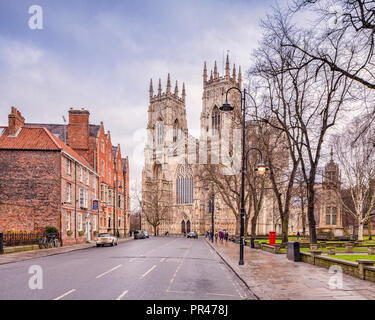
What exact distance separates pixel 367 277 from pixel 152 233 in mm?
71978

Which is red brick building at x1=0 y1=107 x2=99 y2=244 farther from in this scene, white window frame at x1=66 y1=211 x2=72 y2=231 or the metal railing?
the metal railing

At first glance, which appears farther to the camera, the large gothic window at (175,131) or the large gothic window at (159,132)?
the large gothic window at (175,131)

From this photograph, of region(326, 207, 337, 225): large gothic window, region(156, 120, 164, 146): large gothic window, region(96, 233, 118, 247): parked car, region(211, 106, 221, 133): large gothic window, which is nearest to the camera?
region(96, 233, 118, 247): parked car

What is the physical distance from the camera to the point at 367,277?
454 inches

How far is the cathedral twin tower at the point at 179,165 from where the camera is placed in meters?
75.1

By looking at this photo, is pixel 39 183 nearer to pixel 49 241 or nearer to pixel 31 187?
pixel 31 187

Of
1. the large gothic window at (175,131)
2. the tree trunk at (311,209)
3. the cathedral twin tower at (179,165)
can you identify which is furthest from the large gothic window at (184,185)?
the tree trunk at (311,209)

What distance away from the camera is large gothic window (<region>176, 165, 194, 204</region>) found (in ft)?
261

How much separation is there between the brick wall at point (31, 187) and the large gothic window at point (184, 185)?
171ft

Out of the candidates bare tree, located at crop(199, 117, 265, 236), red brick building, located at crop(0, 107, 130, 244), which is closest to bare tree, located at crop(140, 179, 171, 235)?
bare tree, located at crop(199, 117, 265, 236)

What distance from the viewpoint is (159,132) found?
294 feet

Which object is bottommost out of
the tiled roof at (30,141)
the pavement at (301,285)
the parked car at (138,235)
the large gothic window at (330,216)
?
the parked car at (138,235)

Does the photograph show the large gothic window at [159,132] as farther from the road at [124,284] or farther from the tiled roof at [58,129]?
the road at [124,284]
